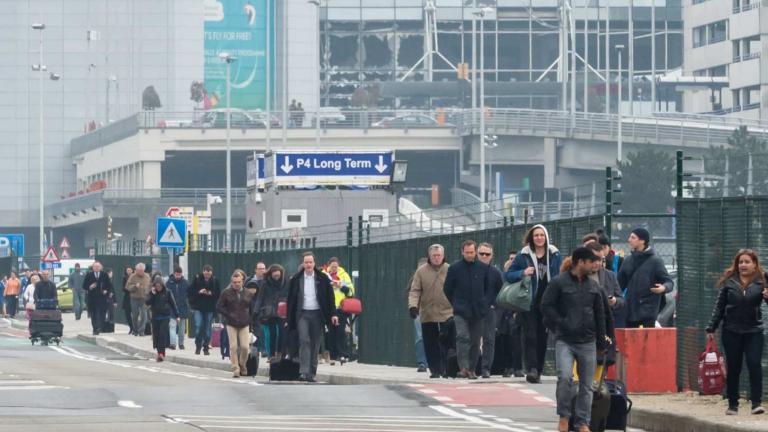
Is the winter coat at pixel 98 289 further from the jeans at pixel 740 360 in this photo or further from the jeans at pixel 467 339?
the jeans at pixel 740 360

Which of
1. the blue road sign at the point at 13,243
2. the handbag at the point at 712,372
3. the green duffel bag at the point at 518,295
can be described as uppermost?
the blue road sign at the point at 13,243

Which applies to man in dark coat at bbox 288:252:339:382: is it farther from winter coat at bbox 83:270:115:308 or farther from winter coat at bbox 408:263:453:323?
winter coat at bbox 83:270:115:308

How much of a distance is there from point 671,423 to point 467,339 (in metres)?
6.43

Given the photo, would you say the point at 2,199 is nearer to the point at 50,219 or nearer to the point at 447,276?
the point at 50,219

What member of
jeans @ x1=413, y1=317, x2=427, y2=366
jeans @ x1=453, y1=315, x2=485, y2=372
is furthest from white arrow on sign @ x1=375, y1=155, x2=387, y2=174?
jeans @ x1=453, y1=315, x2=485, y2=372

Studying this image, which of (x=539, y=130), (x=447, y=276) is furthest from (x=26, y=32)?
(x=447, y=276)

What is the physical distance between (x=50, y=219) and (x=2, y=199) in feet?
29.4

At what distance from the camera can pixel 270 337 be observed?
105 ft

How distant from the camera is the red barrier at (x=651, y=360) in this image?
2112cm

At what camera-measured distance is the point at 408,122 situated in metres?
114

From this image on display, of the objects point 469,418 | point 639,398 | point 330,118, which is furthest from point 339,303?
point 330,118

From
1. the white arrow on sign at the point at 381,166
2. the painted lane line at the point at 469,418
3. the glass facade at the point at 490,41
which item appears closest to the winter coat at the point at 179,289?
the white arrow on sign at the point at 381,166

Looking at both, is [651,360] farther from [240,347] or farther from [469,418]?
[240,347]

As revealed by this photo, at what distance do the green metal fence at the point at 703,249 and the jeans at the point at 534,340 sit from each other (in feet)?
5.53
